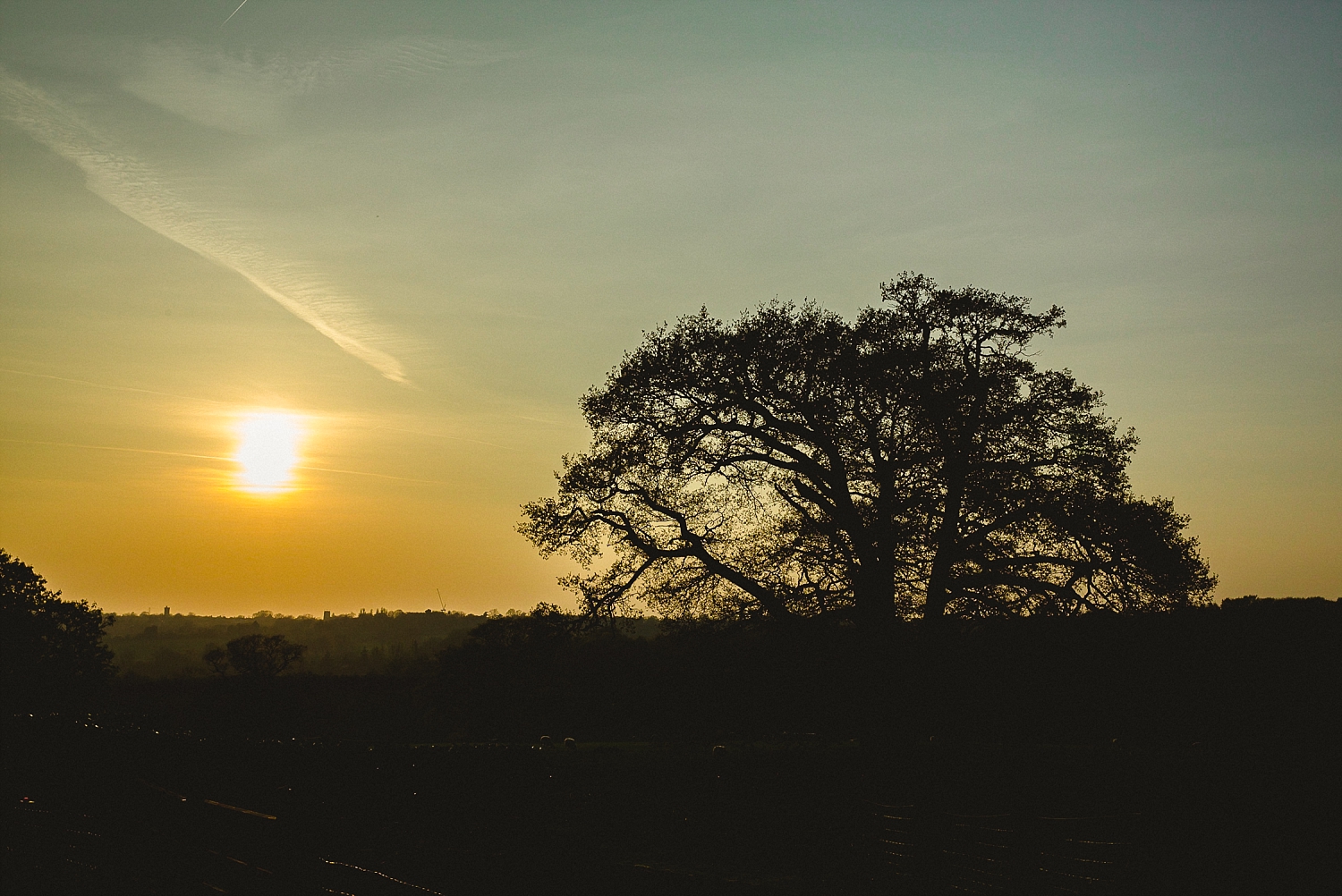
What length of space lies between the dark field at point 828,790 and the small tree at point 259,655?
54000 mm

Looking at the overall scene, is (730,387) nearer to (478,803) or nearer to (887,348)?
(887,348)

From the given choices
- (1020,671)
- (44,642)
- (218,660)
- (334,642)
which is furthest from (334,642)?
(1020,671)

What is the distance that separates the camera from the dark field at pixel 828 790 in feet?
29.1

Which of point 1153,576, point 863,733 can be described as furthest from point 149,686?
point 1153,576

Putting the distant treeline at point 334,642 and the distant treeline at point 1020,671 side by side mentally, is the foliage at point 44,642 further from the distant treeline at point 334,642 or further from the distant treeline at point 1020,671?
the distant treeline at point 334,642

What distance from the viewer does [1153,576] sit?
17.8 meters

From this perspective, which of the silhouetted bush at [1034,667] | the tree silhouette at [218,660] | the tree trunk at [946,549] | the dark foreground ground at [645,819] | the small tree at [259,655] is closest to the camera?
the dark foreground ground at [645,819]

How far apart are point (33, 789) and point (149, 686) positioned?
→ 218ft

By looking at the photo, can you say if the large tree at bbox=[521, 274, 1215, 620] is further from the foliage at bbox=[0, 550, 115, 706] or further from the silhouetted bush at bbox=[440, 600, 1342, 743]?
the foliage at bbox=[0, 550, 115, 706]

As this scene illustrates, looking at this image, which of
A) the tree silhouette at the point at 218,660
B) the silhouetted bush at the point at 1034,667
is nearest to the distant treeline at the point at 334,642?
the tree silhouette at the point at 218,660

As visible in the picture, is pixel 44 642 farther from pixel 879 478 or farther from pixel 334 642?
pixel 334 642

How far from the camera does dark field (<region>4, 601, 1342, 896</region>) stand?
349 inches

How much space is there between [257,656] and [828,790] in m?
71.0

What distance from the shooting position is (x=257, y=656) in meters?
74.1
